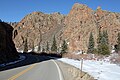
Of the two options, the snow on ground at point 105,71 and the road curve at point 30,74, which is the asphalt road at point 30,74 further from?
the snow on ground at point 105,71

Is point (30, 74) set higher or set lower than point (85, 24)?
lower

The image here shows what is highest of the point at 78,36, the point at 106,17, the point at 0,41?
the point at 106,17

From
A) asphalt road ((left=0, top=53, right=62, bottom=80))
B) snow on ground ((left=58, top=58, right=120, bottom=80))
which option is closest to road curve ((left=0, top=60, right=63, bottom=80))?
asphalt road ((left=0, top=53, right=62, bottom=80))

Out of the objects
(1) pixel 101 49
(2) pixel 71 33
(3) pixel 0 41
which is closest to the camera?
(3) pixel 0 41

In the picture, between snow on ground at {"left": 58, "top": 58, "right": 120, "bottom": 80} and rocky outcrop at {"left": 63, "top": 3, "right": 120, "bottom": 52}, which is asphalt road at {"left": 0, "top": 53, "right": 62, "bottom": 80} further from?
rocky outcrop at {"left": 63, "top": 3, "right": 120, "bottom": 52}

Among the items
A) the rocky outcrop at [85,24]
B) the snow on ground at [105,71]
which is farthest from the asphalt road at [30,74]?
the rocky outcrop at [85,24]

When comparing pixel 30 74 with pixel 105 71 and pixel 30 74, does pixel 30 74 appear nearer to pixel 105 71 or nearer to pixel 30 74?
pixel 30 74

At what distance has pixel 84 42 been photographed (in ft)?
483

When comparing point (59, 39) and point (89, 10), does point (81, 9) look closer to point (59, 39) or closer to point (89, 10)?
point (89, 10)

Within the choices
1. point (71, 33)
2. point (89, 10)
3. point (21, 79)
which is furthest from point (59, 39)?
point (21, 79)

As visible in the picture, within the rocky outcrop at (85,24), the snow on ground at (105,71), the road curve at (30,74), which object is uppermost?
the rocky outcrop at (85,24)

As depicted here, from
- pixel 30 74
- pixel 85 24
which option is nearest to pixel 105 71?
pixel 30 74

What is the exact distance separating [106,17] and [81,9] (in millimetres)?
17578

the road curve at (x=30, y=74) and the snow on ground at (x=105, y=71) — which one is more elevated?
the snow on ground at (x=105, y=71)
